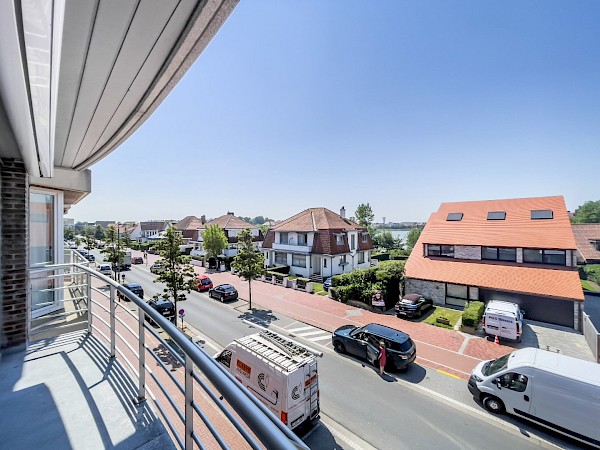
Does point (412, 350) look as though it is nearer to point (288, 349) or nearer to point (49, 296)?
point (288, 349)

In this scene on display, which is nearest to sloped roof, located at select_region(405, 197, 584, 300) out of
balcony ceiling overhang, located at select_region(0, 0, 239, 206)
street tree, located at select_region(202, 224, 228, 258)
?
balcony ceiling overhang, located at select_region(0, 0, 239, 206)

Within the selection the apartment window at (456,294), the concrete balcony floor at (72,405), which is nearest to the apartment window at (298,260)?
the apartment window at (456,294)

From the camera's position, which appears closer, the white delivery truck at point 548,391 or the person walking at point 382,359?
the white delivery truck at point 548,391

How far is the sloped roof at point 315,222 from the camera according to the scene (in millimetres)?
29172

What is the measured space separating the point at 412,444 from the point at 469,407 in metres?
2.98

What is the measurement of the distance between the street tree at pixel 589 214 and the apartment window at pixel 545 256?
58.5 metres

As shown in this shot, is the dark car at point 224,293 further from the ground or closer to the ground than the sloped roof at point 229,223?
closer to the ground

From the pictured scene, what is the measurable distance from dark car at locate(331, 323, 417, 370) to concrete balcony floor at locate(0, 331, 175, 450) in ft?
31.9

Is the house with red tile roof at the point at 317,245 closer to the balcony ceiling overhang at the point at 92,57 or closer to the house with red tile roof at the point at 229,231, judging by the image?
the house with red tile roof at the point at 229,231

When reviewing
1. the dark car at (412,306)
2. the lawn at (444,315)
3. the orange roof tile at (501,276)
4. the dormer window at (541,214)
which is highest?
the dormer window at (541,214)

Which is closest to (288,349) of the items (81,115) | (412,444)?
(412,444)

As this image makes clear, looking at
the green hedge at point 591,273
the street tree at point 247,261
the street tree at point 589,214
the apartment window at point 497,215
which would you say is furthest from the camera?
the street tree at point 589,214

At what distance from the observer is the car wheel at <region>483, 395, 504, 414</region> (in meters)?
8.68

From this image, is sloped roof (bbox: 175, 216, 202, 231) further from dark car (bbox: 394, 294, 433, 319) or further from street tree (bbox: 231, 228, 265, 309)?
dark car (bbox: 394, 294, 433, 319)
